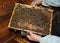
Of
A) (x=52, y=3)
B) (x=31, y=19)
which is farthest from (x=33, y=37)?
(x=52, y=3)

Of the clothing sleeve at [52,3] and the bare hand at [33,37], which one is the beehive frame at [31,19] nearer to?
the bare hand at [33,37]

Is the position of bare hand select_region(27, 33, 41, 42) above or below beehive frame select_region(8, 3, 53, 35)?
below

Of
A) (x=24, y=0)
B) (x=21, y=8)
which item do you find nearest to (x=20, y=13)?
(x=21, y=8)

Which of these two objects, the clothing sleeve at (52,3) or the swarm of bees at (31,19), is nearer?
the swarm of bees at (31,19)

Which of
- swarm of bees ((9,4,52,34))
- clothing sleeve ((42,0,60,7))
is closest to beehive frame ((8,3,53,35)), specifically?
swarm of bees ((9,4,52,34))

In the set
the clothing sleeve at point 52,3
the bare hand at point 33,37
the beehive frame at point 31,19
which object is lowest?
the bare hand at point 33,37

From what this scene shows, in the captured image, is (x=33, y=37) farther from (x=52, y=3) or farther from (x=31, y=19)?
(x=52, y=3)

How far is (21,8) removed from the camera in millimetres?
1106

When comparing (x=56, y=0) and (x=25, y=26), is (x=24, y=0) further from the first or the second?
(x=25, y=26)

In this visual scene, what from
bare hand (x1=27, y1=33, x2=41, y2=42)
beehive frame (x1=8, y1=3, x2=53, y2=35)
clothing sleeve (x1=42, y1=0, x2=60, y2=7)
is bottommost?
bare hand (x1=27, y1=33, x2=41, y2=42)

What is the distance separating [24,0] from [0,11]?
0.27 m

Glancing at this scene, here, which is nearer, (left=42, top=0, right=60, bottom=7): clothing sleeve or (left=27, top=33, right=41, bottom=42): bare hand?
(left=27, top=33, right=41, bottom=42): bare hand

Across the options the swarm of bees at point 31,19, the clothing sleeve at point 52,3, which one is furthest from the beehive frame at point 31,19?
the clothing sleeve at point 52,3

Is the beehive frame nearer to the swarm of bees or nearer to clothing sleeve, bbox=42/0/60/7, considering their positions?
the swarm of bees
